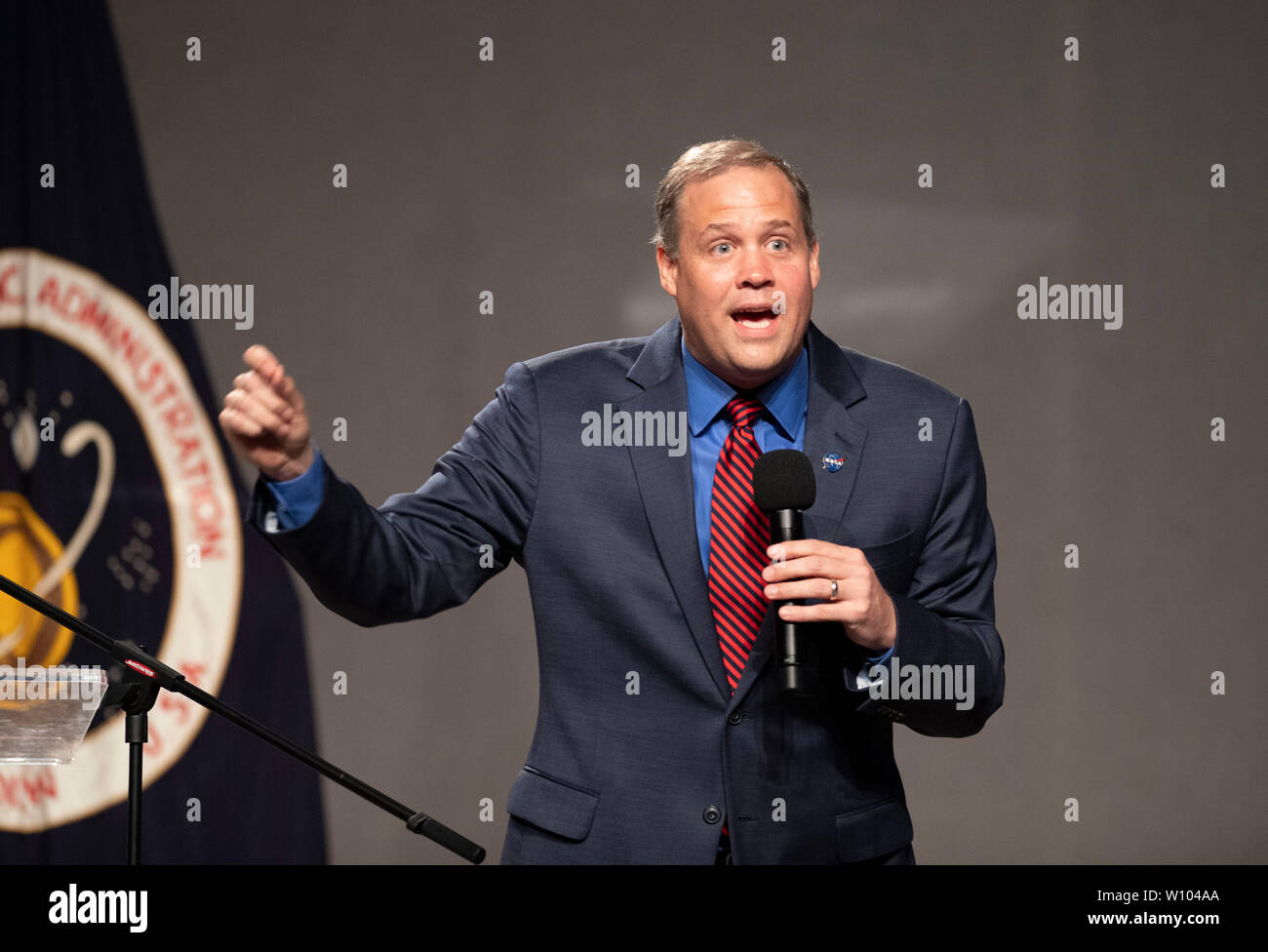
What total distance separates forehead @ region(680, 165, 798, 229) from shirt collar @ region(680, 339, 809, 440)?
0.76 ft

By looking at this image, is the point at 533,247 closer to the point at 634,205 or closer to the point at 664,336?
the point at 634,205

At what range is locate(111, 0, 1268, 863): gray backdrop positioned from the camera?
374 cm

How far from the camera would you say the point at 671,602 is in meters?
1.77

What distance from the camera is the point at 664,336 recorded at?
6.57 feet

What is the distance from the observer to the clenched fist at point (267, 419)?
4.62 ft

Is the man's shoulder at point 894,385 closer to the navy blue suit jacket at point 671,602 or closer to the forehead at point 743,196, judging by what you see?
the navy blue suit jacket at point 671,602

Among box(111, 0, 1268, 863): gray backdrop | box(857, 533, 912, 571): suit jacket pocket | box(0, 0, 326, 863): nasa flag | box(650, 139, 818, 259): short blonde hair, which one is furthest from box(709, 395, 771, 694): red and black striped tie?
box(0, 0, 326, 863): nasa flag

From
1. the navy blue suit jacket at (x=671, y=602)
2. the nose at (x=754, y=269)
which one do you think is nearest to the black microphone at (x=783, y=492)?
the navy blue suit jacket at (x=671, y=602)

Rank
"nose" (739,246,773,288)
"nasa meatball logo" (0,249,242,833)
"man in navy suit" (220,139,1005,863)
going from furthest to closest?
"nasa meatball logo" (0,249,242,833) → "nose" (739,246,773,288) → "man in navy suit" (220,139,1005,863)

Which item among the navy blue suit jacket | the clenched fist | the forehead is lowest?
the navy blue suit jacket

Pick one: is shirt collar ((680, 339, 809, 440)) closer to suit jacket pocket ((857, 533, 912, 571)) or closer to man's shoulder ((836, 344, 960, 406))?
man's shoulder ((836, 344, 960, 406))

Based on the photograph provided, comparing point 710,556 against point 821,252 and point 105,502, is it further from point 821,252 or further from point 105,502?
point 105,502
